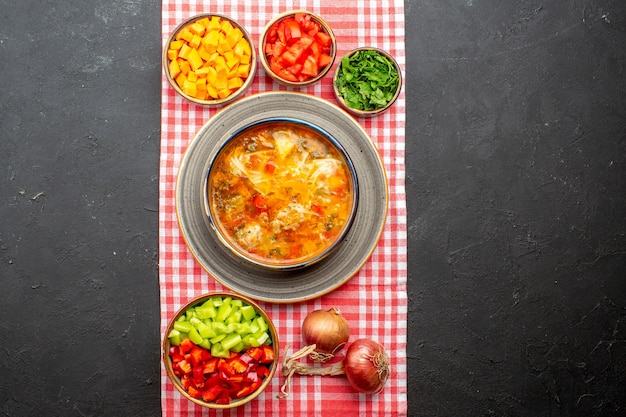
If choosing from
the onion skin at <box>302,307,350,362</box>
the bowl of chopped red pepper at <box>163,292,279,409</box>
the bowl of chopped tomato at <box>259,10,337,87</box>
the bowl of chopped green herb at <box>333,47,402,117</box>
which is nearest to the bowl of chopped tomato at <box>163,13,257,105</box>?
the bowl of chopped tomato at <box>259,10,337,87</box>

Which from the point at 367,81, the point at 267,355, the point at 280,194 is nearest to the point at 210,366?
the point at 267,355

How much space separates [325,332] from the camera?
3248 mm

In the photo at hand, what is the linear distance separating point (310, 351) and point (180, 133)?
138 centimetres

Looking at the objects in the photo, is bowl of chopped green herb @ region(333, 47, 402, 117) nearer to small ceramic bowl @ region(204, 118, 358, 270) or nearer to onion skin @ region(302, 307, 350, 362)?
small ceramic bowl @ region(204, 118, 358, 270)

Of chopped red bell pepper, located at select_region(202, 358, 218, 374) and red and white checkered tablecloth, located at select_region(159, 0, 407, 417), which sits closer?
chopped red bell pepper, located at select_region(202, 358, 218, 374)

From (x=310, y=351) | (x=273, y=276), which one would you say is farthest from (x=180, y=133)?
(x=310, y=351)

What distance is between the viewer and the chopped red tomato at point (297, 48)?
328cm

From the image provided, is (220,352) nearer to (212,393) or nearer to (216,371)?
(216,371)

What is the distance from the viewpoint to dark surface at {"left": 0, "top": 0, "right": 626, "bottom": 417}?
3.51m

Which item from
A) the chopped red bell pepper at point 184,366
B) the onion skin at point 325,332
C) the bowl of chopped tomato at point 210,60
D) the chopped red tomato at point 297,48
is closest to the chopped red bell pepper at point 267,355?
the onion skin at point 325,332

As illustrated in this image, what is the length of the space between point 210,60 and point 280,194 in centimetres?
80

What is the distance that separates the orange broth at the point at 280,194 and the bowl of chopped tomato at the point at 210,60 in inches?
12.3

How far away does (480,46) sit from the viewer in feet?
11.8

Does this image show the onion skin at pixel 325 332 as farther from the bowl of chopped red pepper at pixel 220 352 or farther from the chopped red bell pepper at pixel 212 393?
the chopped red bell pepper at pixel 212 393
